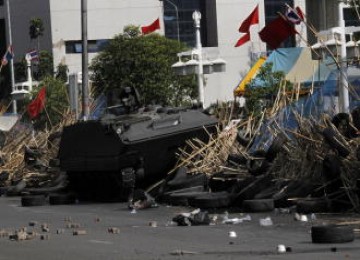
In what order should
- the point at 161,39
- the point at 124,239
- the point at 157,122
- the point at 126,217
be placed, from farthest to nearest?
the point at 161,39, the point at 157,122, the point at 126,217, the point at 124,239

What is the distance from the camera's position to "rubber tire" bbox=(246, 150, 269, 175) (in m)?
19.0

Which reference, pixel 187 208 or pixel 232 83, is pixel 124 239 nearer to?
pixel 187 208

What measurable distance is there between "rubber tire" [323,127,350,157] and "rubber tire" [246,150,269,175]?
2196 millimetres

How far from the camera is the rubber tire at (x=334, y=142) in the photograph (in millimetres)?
→ 16594

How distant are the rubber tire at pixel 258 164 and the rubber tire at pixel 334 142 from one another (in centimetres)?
220

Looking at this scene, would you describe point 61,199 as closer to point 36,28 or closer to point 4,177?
point 4,177

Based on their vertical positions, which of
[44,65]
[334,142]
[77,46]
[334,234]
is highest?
[77,46]

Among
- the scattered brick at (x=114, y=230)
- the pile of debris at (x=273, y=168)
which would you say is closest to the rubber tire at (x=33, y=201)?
the pile of debris at (x=273, y=168)

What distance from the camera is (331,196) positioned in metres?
16.7

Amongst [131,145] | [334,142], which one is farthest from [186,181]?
[334,142]

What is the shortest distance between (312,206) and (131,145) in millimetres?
6160

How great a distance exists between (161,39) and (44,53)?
24.5m

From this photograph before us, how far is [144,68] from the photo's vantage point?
49.9 m

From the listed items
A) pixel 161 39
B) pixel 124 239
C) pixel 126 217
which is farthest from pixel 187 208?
pixel 161 39
